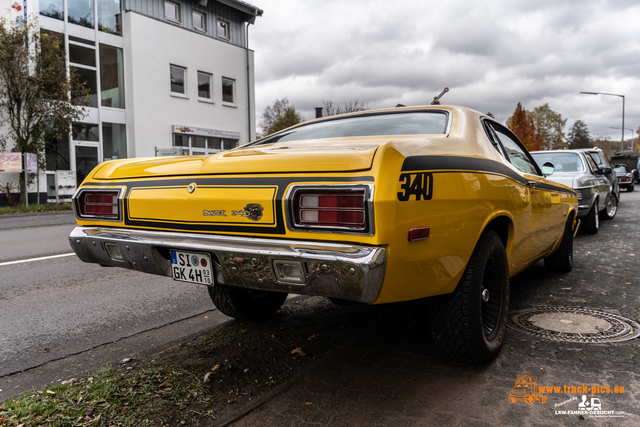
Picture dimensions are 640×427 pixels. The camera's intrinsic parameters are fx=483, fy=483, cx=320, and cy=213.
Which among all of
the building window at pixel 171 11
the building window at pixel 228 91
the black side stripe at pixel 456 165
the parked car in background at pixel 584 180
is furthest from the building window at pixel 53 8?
the black side stripe at pixel 456 165

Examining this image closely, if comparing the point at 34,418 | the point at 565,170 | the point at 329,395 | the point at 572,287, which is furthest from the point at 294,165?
the point at 565,170

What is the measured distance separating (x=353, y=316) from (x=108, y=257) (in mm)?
1875

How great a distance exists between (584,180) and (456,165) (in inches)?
257

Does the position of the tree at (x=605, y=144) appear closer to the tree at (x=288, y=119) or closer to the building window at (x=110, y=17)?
the tree at (x=288, y=119)

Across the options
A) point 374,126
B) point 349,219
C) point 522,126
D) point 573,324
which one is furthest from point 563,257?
point 522,126

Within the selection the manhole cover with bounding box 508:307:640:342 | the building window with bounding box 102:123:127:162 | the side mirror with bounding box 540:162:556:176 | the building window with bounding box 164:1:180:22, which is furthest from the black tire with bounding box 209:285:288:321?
the building window with bounding box 164:1:180:22

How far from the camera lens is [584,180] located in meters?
7.88

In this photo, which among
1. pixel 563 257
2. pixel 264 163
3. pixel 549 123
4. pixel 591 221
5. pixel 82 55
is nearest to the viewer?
pixel 264 163

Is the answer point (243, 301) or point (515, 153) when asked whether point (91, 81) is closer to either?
point (243, 301)

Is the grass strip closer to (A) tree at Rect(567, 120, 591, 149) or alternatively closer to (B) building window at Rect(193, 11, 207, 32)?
(B) building window at Rect(193, 11, 207, 32)

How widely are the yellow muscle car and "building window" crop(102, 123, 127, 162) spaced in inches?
705

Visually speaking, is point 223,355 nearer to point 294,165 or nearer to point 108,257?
point 108,257

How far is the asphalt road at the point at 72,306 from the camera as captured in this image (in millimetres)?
3368

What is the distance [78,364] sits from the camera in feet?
9.94
